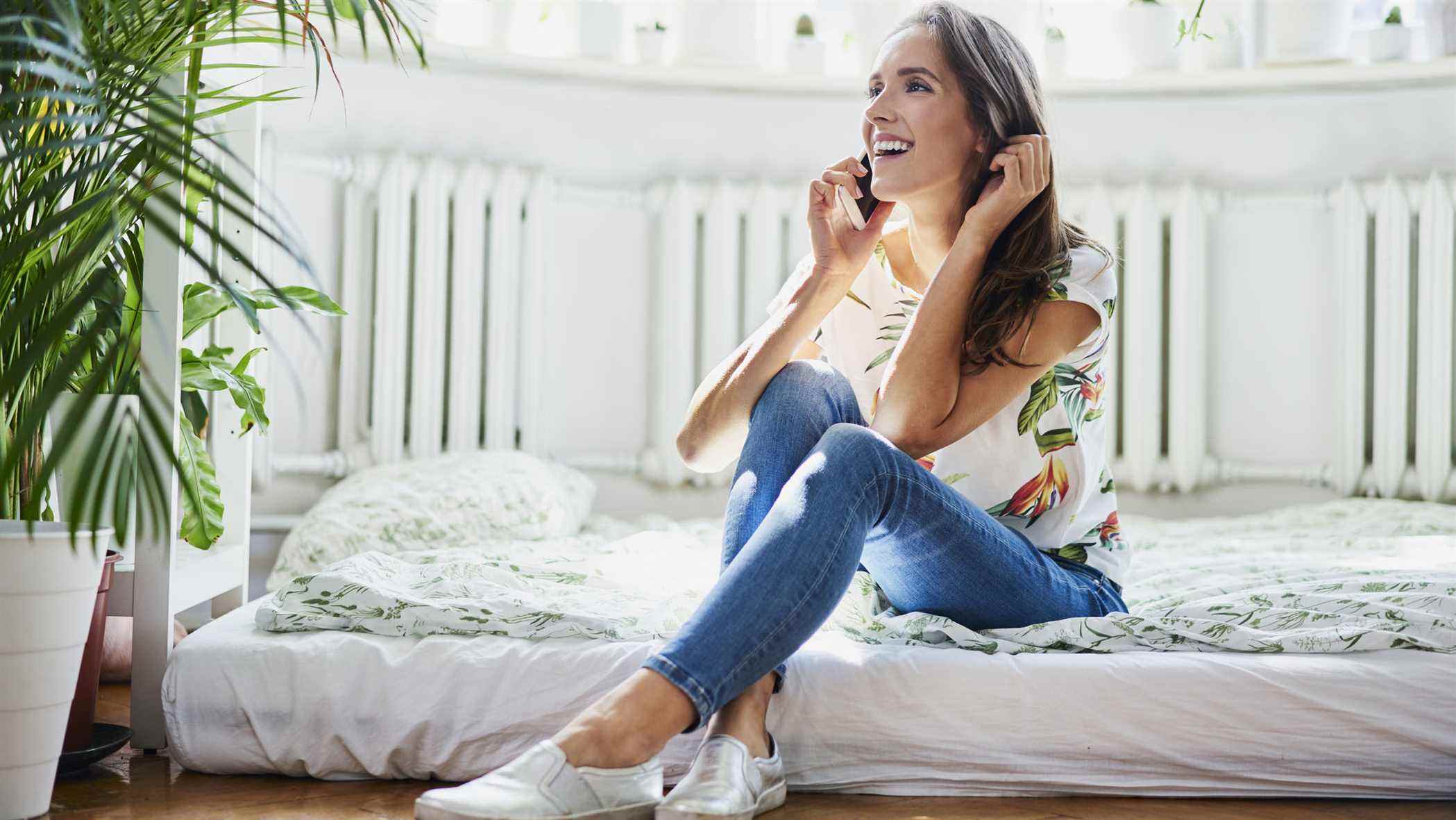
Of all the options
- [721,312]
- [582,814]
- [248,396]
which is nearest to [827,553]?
[582,814]

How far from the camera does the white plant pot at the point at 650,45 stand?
2.97m

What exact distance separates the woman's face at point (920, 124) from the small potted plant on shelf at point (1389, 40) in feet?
6.56

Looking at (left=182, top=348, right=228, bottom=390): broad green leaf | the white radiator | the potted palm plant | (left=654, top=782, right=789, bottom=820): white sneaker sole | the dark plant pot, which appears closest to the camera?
the potted palm plant

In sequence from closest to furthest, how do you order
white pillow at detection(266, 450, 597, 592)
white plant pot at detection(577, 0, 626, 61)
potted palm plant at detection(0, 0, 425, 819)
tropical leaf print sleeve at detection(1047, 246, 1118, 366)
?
potted palm plant at detection(0, 0, 425, 819) < tropical leaf print sleeve at detection(1047, 246, 1118, 366) < white pillow at detection(266, 450, 597, 592) < white plant pot at detection(577, 0, 626, 61)

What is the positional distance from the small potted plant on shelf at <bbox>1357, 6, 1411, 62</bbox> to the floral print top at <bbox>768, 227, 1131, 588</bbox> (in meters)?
1.98

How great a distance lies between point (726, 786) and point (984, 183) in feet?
2.62

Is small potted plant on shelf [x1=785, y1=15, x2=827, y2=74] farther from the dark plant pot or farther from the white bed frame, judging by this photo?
the dark plant pot

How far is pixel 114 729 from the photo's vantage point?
1.32 metres

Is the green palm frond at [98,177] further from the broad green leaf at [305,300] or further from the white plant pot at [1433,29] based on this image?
the white plant pot at [1433,29]

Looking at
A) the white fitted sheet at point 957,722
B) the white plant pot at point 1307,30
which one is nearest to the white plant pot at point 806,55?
the white plant pot at point 1307,30

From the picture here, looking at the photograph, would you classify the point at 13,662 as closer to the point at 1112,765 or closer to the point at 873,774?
the point at 873,774

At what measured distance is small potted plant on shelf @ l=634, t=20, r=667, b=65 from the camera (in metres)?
2.97

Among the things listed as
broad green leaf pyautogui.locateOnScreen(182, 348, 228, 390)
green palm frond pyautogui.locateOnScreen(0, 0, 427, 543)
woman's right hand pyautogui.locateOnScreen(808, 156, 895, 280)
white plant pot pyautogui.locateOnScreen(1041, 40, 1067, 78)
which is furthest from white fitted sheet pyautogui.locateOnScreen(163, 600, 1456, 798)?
white plant pot pyautogui.locateOnScreen(1041, 40, 1067, 78)

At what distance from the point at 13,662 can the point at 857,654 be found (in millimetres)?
791
